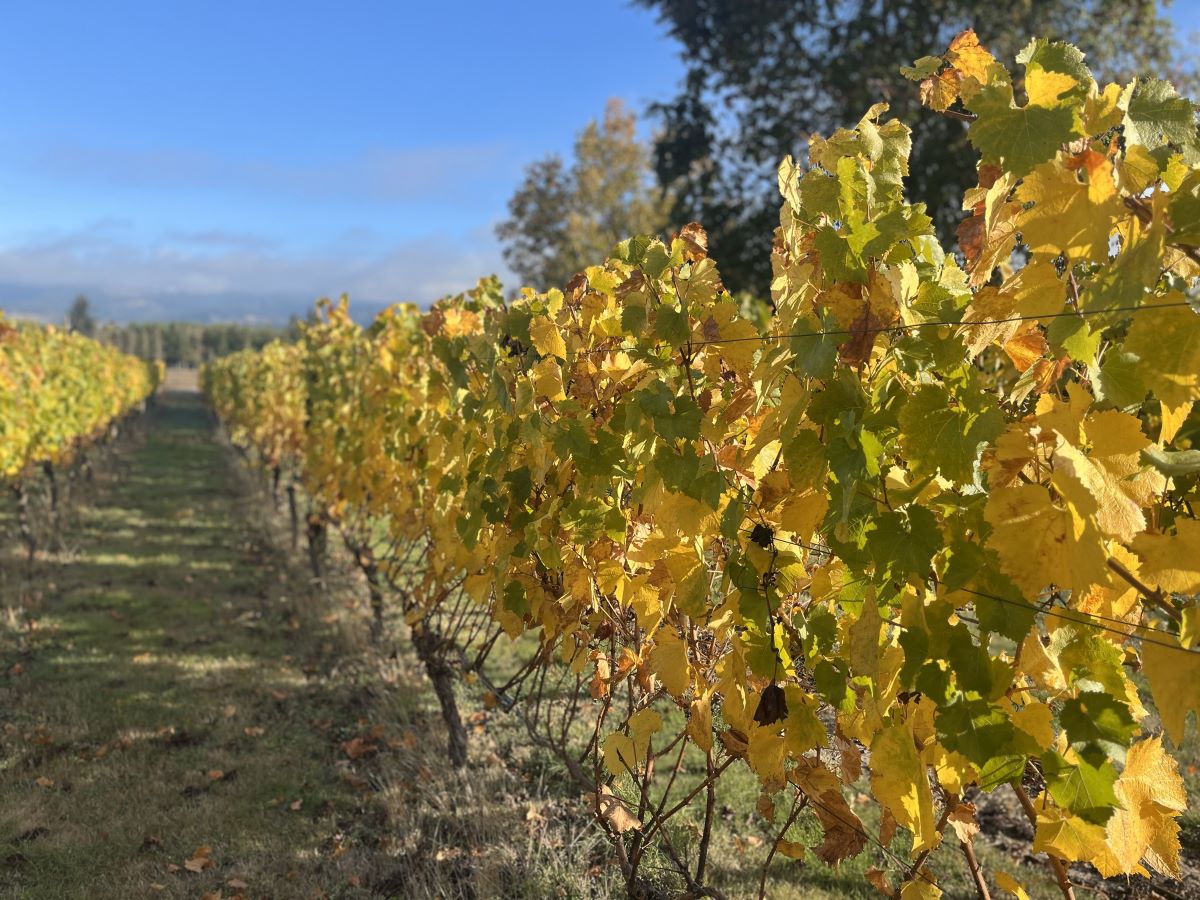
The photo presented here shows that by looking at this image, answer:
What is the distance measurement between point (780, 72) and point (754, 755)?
1611 centimetres

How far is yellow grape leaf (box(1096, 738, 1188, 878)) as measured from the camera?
113 centimetres

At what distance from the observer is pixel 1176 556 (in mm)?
902

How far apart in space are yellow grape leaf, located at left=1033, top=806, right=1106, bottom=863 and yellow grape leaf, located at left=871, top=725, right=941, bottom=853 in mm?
156

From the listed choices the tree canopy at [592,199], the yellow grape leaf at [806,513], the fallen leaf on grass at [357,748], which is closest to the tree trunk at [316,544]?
the fallen leaf on grass at [357,748]

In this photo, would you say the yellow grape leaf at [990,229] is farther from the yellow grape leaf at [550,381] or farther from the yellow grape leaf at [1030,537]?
the yellow grape leaf at [550,381]

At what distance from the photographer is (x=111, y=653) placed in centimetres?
688

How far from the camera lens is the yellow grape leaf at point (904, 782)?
1231 mm

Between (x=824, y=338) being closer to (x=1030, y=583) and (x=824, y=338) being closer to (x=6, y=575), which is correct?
(x=1030, y=583)

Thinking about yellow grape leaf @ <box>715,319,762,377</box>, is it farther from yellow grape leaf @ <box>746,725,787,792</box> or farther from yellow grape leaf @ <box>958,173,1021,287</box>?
yellow grape leaf @ <box>746,725,787,792</box>

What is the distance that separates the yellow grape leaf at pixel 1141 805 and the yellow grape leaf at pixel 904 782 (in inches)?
9.5

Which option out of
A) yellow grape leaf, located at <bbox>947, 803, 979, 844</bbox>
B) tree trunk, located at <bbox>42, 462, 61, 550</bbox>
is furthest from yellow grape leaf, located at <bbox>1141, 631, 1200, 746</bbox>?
tree trunk, located at <bbox>42, 462, 61, 550</bbox>

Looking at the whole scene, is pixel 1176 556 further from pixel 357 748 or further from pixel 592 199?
pixel 592 199

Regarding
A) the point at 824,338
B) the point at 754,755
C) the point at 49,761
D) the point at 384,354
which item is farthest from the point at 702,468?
the point at 49,761

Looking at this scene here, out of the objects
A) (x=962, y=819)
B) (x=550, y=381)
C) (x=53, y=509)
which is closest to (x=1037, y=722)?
(x=962, y=819)
